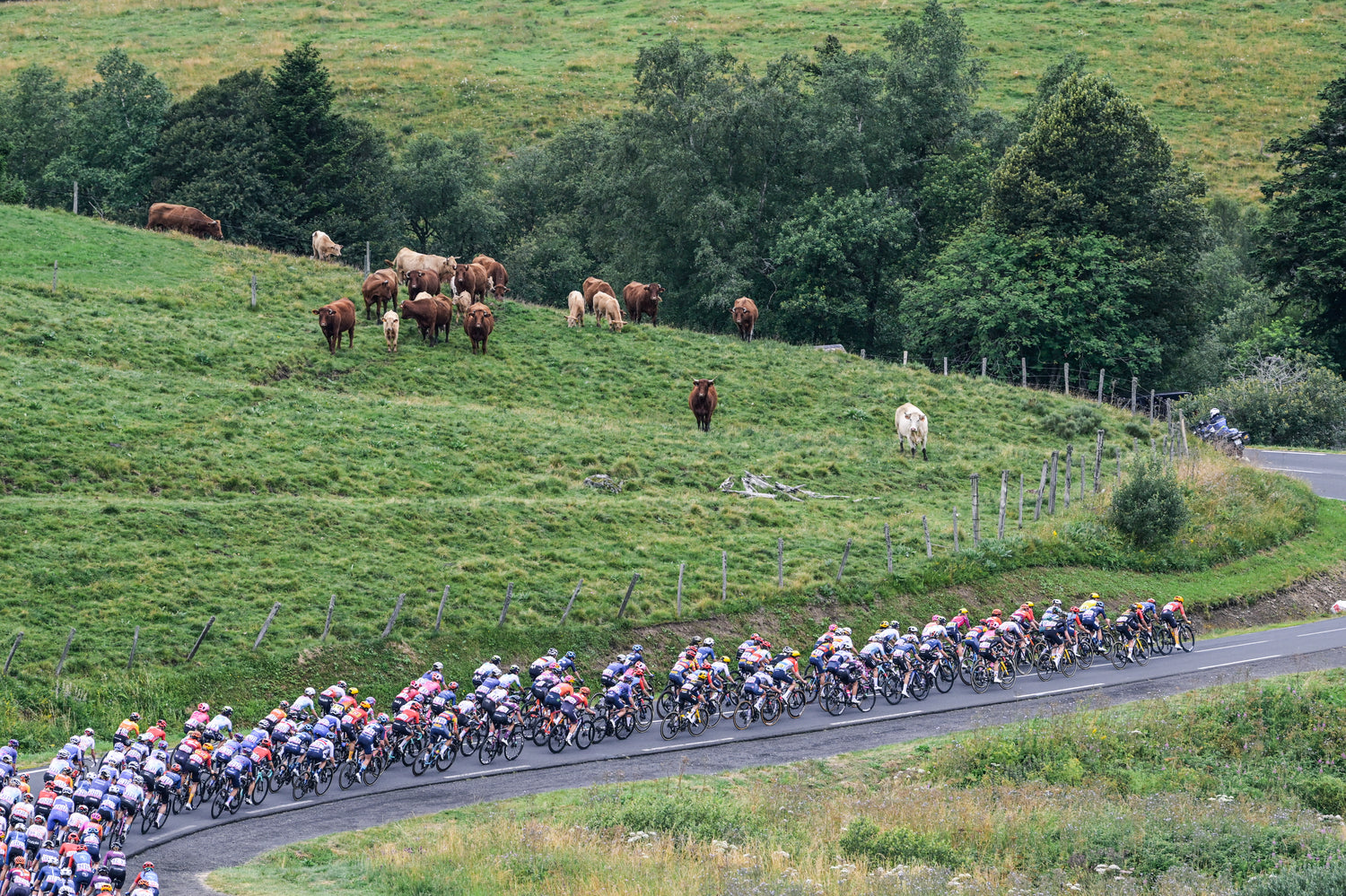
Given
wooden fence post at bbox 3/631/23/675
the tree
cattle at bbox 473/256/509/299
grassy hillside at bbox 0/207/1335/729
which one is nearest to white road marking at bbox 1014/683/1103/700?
grassy hillside at bbox 0/207/1335/729

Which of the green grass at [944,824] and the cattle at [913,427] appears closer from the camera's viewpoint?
the green grass at [944,824]

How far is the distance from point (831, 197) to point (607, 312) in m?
17.2

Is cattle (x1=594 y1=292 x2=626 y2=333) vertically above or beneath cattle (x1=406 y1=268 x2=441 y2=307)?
beneath

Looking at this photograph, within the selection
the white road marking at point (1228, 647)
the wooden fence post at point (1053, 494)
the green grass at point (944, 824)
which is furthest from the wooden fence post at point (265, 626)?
the wooden fence post at point (1053, 494)

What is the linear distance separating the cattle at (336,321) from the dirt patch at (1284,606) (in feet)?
97.1

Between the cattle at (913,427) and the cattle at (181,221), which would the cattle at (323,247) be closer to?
the cattle at (181,221)

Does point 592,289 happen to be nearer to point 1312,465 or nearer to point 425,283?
point 425,283

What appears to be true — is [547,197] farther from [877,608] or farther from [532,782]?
[532,782]

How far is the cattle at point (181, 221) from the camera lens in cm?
6178

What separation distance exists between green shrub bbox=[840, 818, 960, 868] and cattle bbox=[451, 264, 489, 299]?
123 ft

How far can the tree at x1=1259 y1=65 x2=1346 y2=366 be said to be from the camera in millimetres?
63281

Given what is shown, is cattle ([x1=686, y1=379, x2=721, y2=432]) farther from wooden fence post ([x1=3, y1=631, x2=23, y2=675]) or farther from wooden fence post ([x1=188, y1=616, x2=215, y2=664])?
wooden fence post ([x1=3, y1=631, x2=23, y2=675])

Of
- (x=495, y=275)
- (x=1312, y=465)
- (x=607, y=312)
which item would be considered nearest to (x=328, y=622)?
(x=607, y=312)

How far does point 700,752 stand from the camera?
26.0 m
